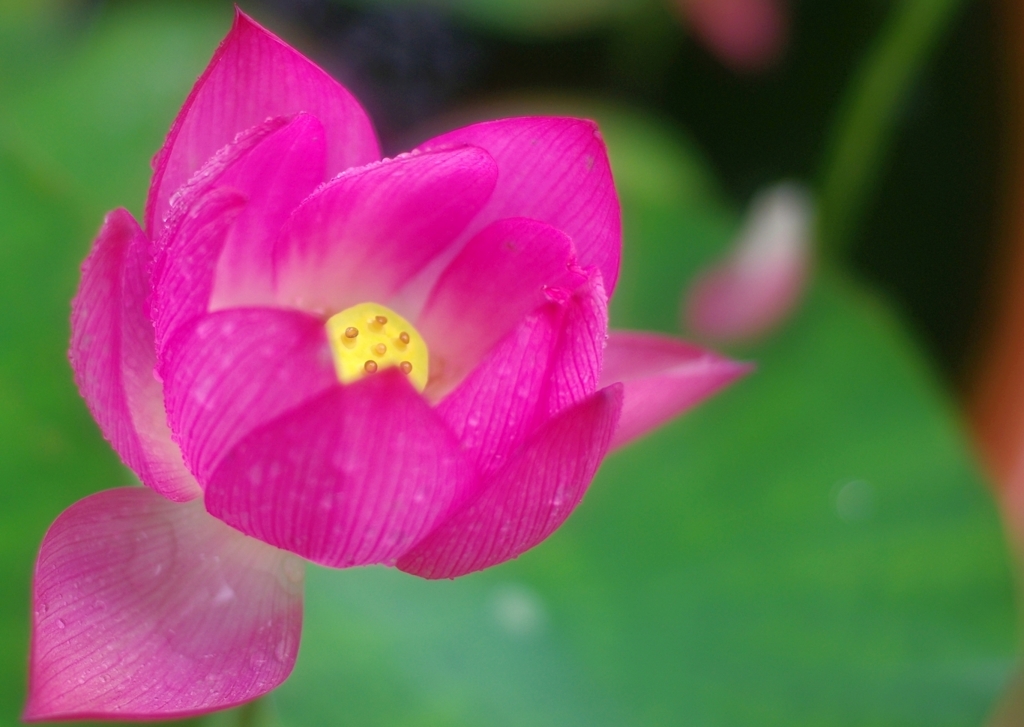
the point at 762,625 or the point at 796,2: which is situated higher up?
the point at 796,2

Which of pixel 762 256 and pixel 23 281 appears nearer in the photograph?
pixel 23 281

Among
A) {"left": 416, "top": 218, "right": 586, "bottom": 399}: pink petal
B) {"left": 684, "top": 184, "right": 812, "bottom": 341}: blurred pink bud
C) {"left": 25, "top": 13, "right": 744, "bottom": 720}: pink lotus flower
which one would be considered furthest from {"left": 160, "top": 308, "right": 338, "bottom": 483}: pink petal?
{"left": 684, "top": 184, "right": 812, "bottom": 341}: blurred pink bud

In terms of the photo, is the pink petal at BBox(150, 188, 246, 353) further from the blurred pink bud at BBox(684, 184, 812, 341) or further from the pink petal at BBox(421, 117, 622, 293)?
the blurred pink bud at BBox(684, 184, 812, 341)

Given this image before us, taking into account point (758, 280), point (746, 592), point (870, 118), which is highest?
point (870, 118)

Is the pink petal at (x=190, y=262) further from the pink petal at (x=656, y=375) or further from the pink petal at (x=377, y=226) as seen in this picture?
the pink petal at (x=656, y=375)

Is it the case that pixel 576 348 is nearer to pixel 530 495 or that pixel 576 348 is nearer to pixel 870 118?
pixel 530 495

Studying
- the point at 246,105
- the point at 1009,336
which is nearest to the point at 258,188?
the point at 246,105

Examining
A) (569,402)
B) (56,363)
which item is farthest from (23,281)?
(569,402)

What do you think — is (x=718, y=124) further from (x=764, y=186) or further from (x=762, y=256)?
(x=762, y=256)
